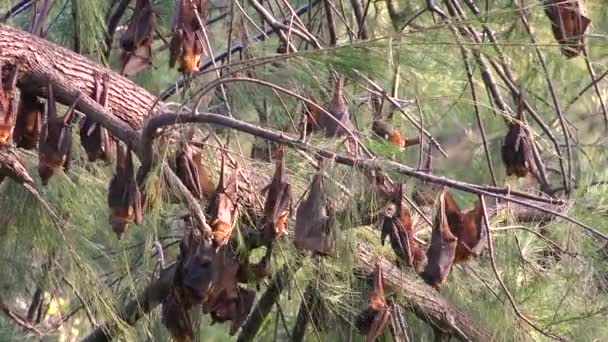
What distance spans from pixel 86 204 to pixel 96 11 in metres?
0.39

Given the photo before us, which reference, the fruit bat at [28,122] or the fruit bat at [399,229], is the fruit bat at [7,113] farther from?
the fruit bat at [399,229]

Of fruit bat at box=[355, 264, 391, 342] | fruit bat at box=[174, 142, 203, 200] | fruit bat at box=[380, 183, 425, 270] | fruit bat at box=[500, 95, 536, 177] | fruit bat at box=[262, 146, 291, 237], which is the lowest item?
fruit bat at box=[355, 264, 391, 342]

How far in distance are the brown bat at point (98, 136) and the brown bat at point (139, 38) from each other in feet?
0.39

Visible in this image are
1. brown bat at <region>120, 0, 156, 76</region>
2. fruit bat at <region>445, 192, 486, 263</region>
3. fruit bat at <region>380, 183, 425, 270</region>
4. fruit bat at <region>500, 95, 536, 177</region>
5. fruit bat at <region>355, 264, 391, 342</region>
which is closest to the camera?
fruit bat at <region>380, 183, 425, 270</region>

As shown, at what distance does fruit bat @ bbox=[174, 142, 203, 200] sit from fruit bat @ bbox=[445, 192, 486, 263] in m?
0.37

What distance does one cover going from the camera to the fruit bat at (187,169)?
1.72 meters

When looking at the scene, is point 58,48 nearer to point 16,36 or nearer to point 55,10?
point 16,36

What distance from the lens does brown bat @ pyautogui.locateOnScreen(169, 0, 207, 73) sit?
5.73 feet

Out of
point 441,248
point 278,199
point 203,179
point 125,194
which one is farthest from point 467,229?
point 125,194

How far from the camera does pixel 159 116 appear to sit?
1.61 metres

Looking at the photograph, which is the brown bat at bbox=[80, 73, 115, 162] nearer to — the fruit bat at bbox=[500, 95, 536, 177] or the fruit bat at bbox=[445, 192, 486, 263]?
the fruit bat at bbox=[445, 192, 486, 263]

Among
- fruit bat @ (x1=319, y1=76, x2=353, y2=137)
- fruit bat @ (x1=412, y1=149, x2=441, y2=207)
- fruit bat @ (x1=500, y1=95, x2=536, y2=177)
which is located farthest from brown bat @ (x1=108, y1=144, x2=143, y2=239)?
fruit bat @ (x1=500, y1=95, x2=536, y2=177)

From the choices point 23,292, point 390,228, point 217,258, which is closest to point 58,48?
point 217,258

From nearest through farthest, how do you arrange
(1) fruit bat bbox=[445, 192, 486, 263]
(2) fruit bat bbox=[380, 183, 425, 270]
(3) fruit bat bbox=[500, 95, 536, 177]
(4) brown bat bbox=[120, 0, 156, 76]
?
1. (2) fruit bat bbox=[380, 183, 425, 270]
2. (1) fruit bat bbox=[445, 192, 486, 263]
3. (4) brown bat bbox=[120, 0, 156, 76]
4. (3) fruit bat bbox=[500, 95, 536, 177]
